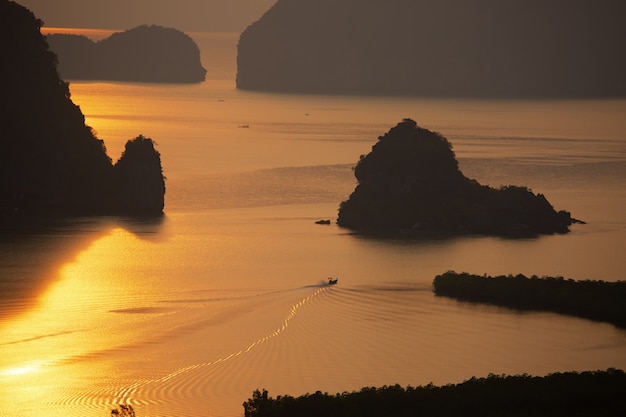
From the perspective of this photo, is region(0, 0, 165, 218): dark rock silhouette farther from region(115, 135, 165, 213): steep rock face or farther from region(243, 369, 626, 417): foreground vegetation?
region(243, 369, 626, 417): foreground vegetation

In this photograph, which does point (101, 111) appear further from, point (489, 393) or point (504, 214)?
point (489, 393)

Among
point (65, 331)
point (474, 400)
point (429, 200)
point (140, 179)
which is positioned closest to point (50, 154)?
point (140, 179)


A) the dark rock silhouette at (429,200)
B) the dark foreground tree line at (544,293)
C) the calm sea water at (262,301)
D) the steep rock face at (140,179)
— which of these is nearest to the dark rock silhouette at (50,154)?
the steep rock face at (140,179)

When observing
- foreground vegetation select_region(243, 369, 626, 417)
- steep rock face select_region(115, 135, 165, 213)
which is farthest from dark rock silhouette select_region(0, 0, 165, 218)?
foreground vegetation select_region(243, 369, 626, 417)

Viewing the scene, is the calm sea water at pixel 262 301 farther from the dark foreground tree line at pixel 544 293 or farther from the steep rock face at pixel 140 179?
the steep rock face at pixel 140 179

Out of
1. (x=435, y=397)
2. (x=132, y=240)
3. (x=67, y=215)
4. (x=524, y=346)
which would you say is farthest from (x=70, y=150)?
(x=435, y=397)
